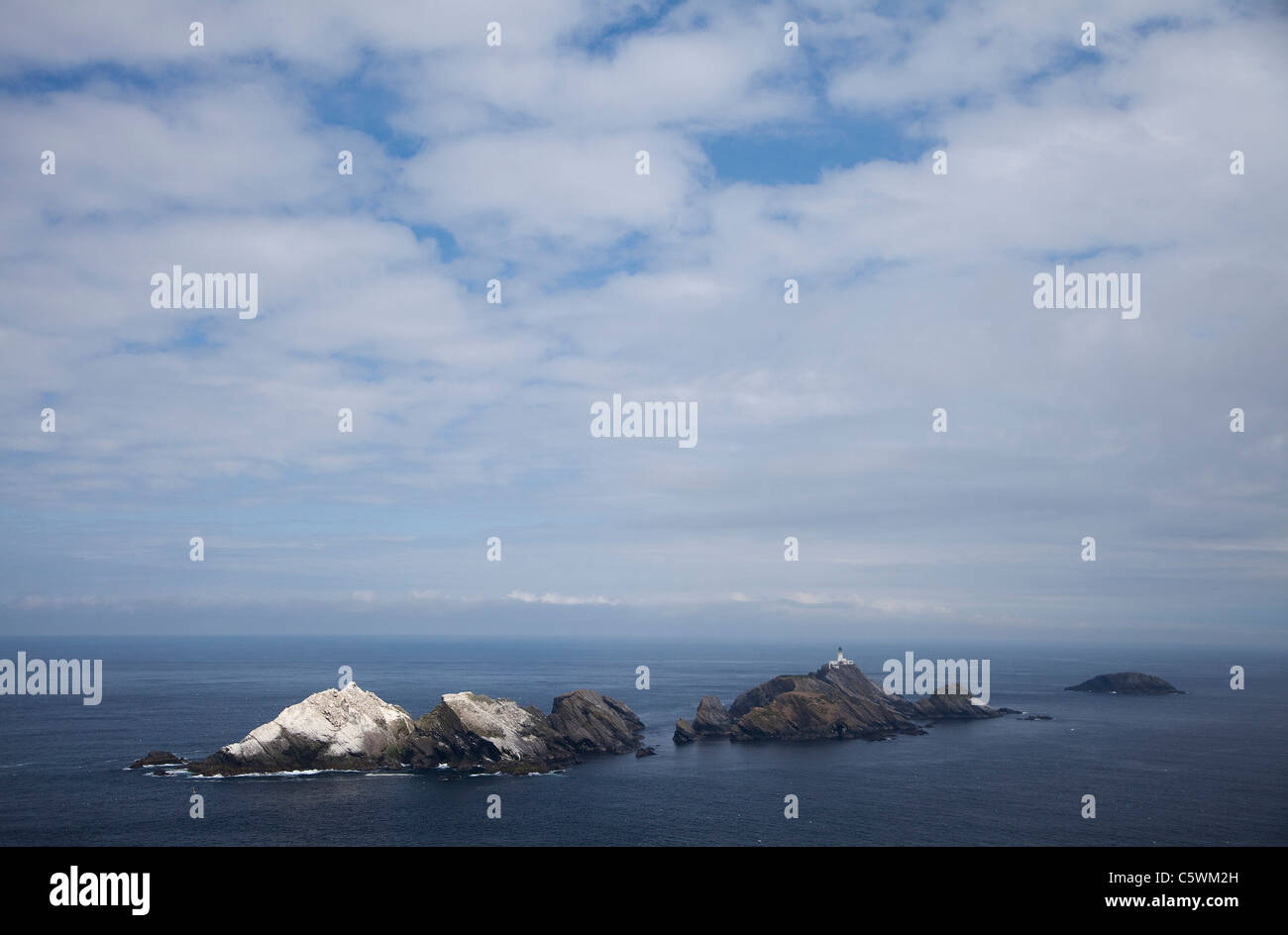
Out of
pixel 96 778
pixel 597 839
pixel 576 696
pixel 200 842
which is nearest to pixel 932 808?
pixel 597 839

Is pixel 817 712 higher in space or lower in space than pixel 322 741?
lower

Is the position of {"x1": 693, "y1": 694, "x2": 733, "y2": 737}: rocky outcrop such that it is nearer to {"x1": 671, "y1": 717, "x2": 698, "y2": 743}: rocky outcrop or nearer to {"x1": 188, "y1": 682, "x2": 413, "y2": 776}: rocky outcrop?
{"x1": 671, "y1": 717, "x2": 698, "y2": 743}: rocky outcrop

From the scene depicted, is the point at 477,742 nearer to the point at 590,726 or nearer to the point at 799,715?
the point at 590,726

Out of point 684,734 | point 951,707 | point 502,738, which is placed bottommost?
point 951,707

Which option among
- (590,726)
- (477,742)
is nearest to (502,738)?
(477,742)

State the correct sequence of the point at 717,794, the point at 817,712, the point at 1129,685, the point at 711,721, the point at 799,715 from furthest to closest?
the point at 1129,685, the point at 817,712, the point at 799,715, the point at 711,721, the point at 717,794

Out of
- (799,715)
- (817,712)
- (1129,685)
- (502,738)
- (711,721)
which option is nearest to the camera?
(502,738)

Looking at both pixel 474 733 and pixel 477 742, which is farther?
pixel 474 733

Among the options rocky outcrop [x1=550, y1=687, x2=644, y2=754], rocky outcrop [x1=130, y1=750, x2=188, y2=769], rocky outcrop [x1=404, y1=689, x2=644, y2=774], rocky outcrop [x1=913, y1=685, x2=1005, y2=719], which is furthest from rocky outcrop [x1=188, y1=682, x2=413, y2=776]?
rocky outcrop [x1=913, y1=685, x2=1005, y2=719]
